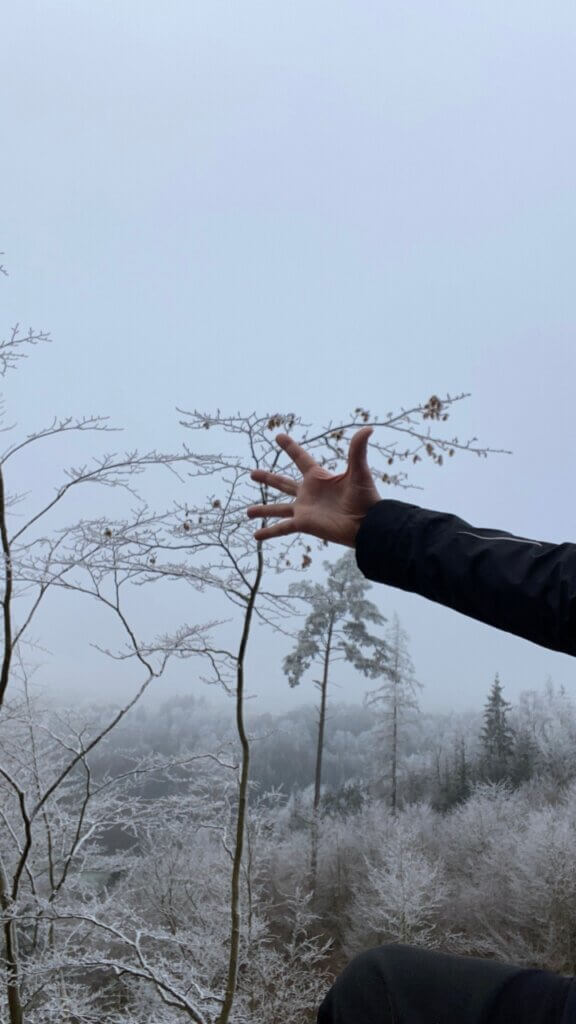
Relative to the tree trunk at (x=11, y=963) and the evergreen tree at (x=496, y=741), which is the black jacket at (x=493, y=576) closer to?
the tree trunk at (x=11, y=963)

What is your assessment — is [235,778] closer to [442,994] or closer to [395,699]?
[442,994]

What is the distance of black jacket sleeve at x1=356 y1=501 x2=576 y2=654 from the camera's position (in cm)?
51

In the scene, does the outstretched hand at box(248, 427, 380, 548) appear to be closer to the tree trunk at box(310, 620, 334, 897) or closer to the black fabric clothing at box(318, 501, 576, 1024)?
the black fabric clothing at box(318, 501, 576, 1024)

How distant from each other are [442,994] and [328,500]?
0.43 metres

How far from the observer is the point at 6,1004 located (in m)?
2.29

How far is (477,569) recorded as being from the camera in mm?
545

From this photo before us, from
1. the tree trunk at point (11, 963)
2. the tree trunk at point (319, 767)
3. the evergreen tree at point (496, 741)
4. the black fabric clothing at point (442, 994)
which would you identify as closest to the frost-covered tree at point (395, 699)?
the tree trunk at point (319, 767)

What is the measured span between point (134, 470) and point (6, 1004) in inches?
71.2

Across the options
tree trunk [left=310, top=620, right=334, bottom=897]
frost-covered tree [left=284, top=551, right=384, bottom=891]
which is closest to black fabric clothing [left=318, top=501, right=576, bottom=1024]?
frost-covered tree [left=284, top=551, right=384, bottom=891]

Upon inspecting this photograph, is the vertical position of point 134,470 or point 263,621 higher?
point 134,470

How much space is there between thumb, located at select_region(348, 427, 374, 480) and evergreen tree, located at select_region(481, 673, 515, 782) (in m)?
7.06

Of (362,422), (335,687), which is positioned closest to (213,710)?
Answer: (335,687)

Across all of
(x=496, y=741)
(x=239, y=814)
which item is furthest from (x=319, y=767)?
(x=239, y=814)

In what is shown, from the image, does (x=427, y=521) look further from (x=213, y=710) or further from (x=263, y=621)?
(x=213, y=710)
